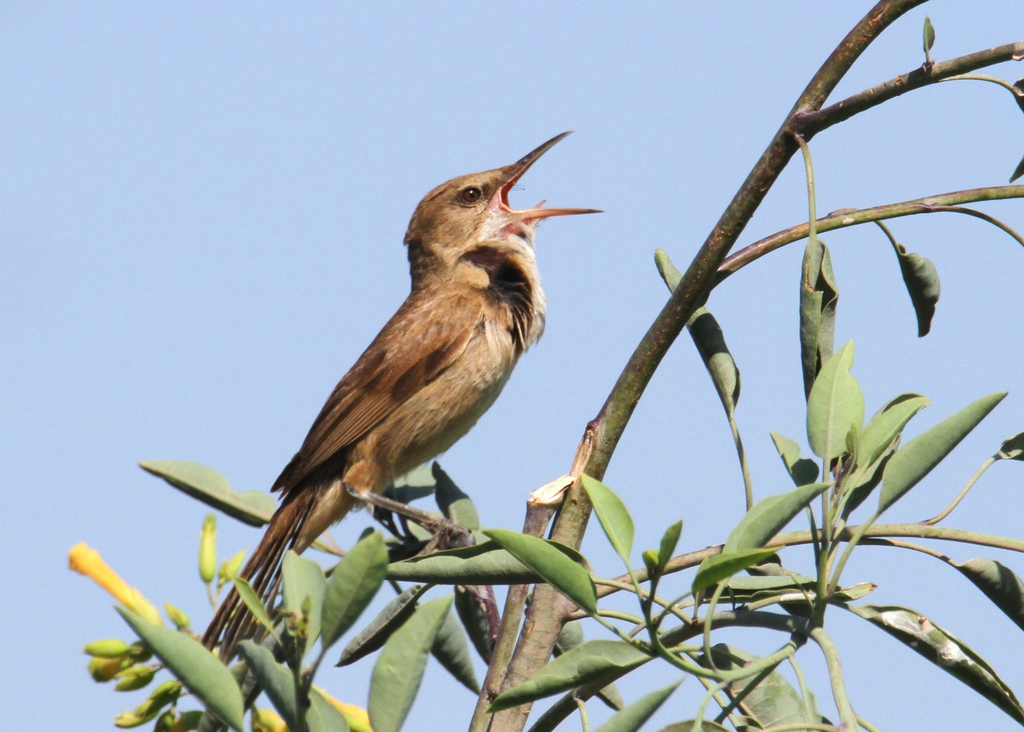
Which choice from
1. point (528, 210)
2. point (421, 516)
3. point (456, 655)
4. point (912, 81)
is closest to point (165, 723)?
point (456, 655)

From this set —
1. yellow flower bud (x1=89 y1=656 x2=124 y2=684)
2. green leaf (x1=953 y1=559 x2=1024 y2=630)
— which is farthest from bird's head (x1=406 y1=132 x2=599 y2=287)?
green leaf (x1=953 y1=559 x2=1024 y2=630)

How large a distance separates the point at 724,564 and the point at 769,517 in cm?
9

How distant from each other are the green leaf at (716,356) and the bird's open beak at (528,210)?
3862mm

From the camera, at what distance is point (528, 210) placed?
6.44 metres

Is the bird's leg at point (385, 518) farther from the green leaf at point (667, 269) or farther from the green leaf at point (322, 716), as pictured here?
the green leaf at point (322, 716)

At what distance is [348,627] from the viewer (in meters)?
1.36

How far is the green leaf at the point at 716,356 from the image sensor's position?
2.17m

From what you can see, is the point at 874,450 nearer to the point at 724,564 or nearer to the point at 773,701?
the point at 724,564

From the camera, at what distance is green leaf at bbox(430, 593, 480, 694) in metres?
2.65

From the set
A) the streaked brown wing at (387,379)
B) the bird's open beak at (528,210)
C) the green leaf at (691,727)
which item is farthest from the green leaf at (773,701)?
the bird's open beak at (528,210)

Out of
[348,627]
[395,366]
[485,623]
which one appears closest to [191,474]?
[485,623]

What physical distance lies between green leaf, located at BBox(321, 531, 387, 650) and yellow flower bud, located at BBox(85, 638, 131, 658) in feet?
4.12

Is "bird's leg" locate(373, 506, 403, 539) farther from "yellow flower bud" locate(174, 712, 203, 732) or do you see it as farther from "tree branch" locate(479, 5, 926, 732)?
"tree branch" locate(479, 5, 926, 732)

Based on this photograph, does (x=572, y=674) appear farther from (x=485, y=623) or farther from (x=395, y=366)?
(x=395, y=366)
